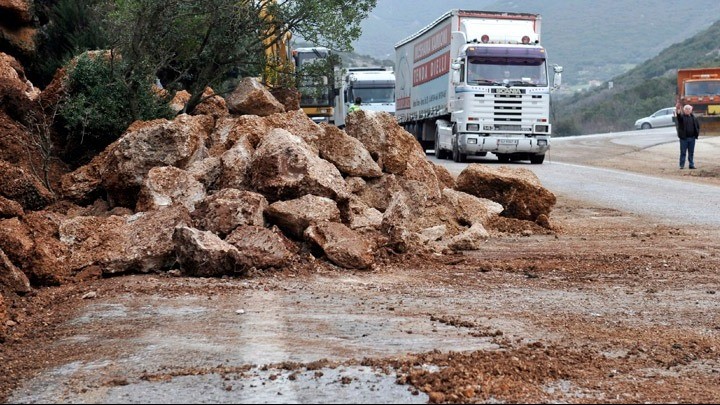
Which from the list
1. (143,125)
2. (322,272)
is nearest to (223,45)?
(143,125)

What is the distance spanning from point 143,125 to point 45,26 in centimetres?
701

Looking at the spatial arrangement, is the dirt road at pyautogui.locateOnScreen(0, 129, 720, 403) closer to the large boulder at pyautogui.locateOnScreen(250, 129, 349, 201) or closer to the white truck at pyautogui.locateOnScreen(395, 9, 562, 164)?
the large boulder at pyautogui.locateOnScreen(250, 129, 349, 201)

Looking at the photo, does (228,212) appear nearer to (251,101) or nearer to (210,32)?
(251,101)

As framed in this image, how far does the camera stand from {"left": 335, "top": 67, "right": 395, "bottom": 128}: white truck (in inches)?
1503

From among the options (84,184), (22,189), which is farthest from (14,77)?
(22,189)

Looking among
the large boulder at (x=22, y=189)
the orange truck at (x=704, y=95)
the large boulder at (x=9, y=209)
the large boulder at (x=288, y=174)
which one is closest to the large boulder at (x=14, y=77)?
the large boulder at (x=22, y=189)

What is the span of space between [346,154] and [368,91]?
27592mm

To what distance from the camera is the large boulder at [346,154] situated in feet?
40.8

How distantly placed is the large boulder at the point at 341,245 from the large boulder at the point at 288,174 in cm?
69

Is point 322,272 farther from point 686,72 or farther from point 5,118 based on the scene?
point 686,72

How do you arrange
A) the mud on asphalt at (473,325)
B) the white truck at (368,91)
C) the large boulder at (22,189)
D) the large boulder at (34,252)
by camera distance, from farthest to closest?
1. the white truck at (368,91)
2. the large boulder at (22,189)
3. the large boulder at (34,252)
4. the mud on asphalt at (473,325)

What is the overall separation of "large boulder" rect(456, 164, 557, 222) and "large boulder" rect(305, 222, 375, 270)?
4274 millimetres

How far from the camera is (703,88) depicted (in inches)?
1715

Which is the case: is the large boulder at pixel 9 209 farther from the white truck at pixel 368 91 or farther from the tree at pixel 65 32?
the white truck at pixel 368 91
